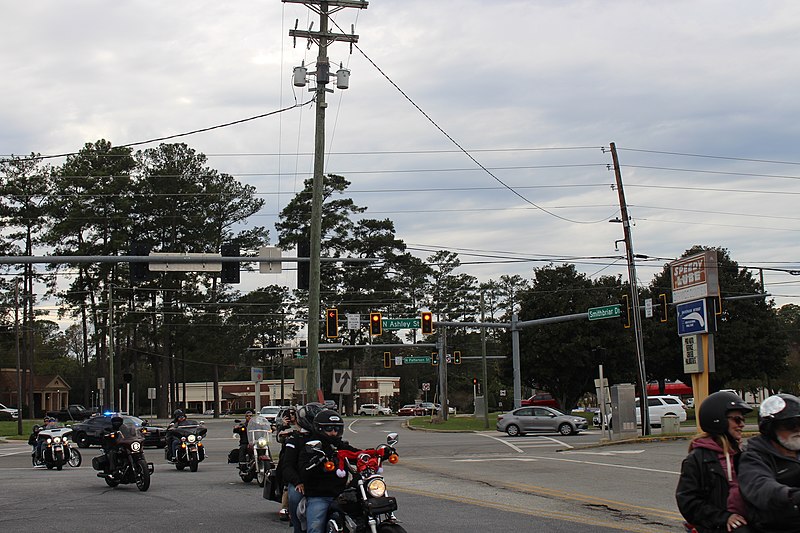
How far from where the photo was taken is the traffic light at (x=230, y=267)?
24.9m

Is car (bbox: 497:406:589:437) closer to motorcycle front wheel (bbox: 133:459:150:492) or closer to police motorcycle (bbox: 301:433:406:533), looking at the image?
motorcycle front wheel (bbox: 133:459:150:492)

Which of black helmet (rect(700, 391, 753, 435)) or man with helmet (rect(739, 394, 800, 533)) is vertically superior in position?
black helmet (rect(700, 391, 753, 435))

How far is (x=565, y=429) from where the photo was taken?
4275cm

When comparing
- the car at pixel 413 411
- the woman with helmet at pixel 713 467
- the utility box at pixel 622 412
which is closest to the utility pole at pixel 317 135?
the utility box at pixel 622 412

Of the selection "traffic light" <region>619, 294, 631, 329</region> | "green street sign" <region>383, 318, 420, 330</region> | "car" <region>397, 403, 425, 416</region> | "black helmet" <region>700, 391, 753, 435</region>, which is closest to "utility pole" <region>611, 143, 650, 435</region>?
"traffic light" <region>619, 294, 631, 329</region>

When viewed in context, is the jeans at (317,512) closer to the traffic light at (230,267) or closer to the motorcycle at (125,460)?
the motorcycle at (125,460)

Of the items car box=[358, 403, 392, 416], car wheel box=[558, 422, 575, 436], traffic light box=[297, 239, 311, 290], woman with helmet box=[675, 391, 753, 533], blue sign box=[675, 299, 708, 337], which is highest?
traffic light box=[297, 239, 311, 290]

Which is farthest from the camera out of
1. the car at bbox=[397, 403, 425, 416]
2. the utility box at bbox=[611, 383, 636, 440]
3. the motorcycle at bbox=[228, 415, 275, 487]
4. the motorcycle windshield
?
the car at bbox=[397, 403, 425, 416]

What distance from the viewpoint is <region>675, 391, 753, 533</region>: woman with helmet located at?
5230 mm

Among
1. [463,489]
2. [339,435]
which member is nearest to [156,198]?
[463,489]

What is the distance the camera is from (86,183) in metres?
71.2

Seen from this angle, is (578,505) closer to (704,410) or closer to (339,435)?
(339,435)

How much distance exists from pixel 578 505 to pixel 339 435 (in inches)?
286

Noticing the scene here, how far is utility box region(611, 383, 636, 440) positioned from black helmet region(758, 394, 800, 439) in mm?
29404
